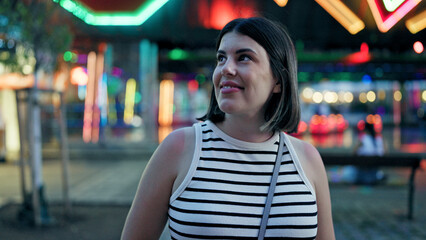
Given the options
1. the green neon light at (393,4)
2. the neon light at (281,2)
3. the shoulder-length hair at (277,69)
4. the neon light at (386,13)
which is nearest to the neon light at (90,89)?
the neon light at (281,2)

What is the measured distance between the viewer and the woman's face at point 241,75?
1660mm

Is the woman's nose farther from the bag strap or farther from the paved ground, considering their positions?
the paved ground

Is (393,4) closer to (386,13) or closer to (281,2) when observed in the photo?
(386,13)

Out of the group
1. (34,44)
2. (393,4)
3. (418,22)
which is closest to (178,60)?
(34,44)

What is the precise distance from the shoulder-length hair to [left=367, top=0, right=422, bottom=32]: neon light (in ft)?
7.77

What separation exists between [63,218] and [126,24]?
384cm

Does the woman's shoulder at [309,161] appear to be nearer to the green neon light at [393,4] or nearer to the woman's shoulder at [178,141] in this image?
the woman's shoulder at [178,141]

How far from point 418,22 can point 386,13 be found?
55 cm

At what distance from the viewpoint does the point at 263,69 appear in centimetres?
170

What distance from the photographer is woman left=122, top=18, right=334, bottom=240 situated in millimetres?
1596

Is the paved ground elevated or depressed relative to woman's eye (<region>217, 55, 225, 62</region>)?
depressed

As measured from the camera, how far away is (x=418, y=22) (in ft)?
13.4

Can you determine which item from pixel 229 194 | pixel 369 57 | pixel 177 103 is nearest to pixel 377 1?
pixel 229 194

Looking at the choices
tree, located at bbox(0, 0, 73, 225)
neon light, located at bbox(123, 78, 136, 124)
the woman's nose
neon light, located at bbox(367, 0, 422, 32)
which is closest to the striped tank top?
the woman's nose
